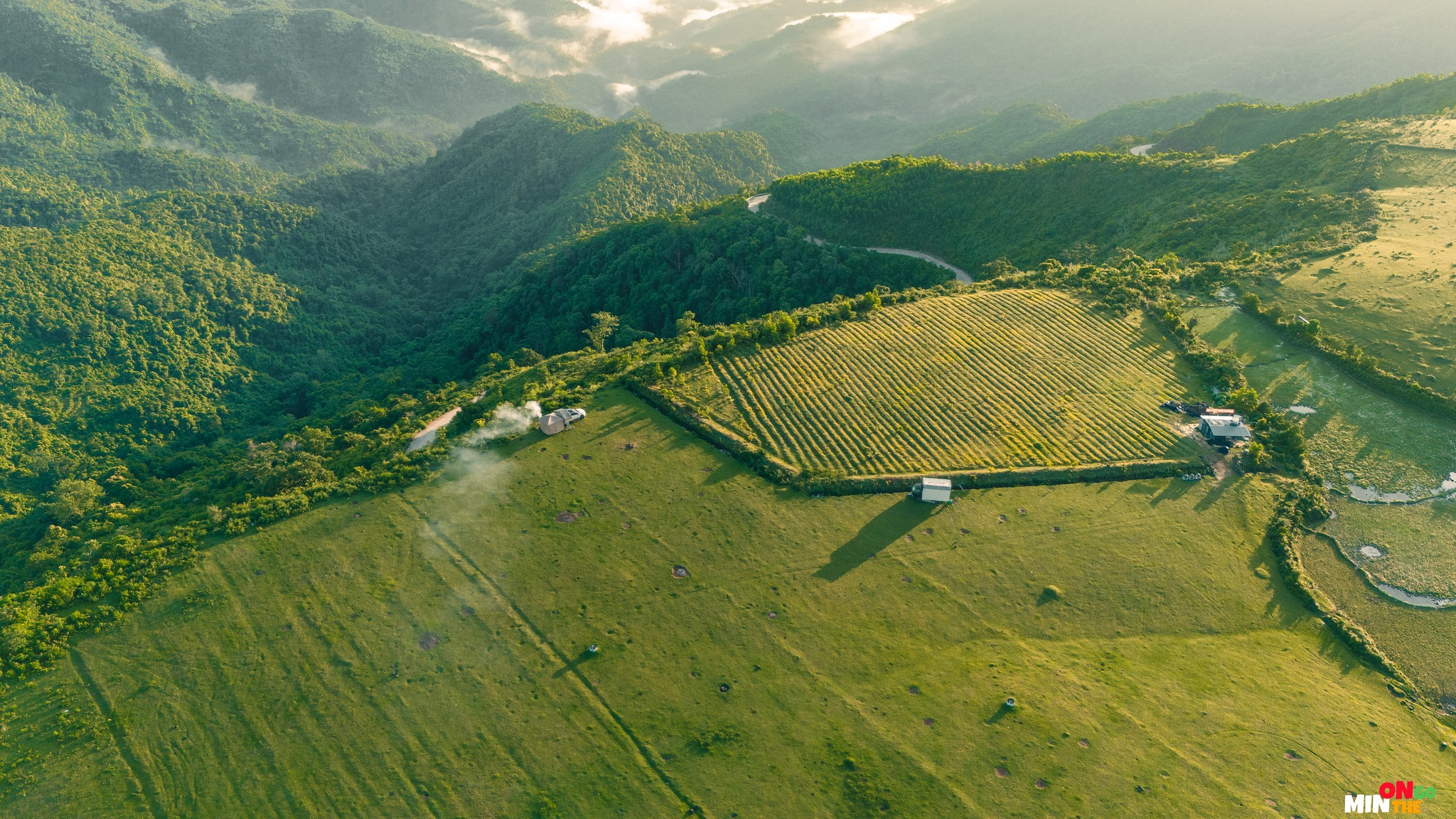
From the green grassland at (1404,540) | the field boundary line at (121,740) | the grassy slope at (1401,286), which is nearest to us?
the field boundary line at (121,740)

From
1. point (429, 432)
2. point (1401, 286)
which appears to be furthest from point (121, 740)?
point (1401, 286)

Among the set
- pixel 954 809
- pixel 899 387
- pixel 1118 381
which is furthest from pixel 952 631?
pixel 1118 381

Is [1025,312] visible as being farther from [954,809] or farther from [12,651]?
[12,651]

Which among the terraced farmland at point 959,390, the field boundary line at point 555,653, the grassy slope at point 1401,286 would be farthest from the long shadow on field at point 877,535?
the grassy slope at point 1401,286

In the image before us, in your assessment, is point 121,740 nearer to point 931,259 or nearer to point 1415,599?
point 1415,599

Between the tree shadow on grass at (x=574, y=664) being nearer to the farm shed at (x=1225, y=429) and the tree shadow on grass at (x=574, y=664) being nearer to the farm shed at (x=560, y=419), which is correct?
the farm shed at (x=560, y=419)

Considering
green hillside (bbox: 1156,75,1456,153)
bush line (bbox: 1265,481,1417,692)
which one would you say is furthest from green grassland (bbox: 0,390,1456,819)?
green hillside (bbox: 1156,75,1456,153)

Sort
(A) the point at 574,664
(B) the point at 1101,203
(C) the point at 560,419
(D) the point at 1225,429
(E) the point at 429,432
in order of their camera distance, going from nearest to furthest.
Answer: (A) the point at 574,664, (D) the point at 1225,429, (C) the point at 560,419, (E) the point at 429,432, (B) the point at 1101,203
